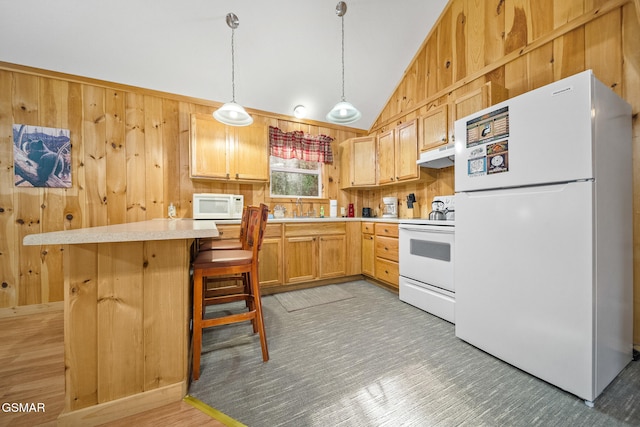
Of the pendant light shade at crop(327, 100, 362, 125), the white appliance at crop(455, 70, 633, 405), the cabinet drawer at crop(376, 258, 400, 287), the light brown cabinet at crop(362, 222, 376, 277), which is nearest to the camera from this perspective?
the white appliance at crop(455, 70, 633, 405)

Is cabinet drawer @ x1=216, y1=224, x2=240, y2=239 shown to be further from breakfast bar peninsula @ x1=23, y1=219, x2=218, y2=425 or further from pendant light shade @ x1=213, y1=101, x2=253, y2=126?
breakfast bar peninsula @ x1=23, y1=219, x2=218, y2=425

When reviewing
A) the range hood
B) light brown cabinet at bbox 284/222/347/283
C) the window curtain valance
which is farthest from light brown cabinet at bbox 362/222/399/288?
the window curtain valance

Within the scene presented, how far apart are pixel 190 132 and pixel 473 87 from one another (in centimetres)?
333

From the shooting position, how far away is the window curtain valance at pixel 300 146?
11.4ft

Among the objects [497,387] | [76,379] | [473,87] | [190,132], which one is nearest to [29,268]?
[190,132]

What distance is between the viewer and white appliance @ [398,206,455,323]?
2080mm

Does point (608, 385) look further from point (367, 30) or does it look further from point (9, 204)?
point (9, 204)

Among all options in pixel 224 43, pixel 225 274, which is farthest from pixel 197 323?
pixel 224 43

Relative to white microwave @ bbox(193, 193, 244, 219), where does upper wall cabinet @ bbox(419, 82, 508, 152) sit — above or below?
above

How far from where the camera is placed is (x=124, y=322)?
3.64 ft

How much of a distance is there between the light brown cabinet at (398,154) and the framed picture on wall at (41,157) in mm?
3729

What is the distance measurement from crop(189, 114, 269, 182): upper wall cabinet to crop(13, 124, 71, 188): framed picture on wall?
1.20 metres

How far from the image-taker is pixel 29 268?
2.39m

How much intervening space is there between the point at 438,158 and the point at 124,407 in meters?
3.05
